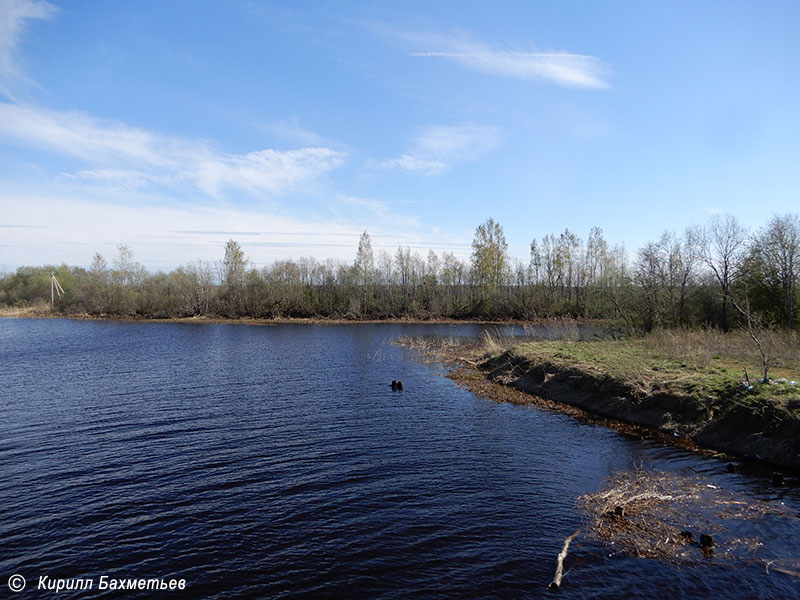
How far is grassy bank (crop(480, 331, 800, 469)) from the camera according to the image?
52.4 feet

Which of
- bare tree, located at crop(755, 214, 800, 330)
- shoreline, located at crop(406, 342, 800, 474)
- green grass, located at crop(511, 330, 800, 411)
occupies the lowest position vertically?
shoreline, located at crop(406, 342, 800, 474)

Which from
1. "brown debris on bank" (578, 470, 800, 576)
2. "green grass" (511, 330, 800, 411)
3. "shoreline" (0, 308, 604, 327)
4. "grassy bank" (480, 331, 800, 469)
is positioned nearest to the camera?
"brown debris on bank" (578, 470, 800, 576)

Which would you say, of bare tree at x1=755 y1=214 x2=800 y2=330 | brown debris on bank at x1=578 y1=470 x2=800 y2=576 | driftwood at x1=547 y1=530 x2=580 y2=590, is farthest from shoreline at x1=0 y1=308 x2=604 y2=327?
driftwood at x1=547 y1=530 x2=580 y2=590

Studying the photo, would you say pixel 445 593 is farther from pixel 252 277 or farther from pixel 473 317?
pixel 252 277

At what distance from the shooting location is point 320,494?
12.5 meters

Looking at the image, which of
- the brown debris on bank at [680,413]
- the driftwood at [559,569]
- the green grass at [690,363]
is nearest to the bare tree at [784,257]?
the green grass at [690,363]

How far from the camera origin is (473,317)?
301ft

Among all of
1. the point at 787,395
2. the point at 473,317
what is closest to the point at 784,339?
the point at 787,395

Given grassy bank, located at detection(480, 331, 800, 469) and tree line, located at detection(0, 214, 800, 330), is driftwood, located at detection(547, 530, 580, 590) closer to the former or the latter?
grassy bank, located at detection(480, 331, 800, 469)

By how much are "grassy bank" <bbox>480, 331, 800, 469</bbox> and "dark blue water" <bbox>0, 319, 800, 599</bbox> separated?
2.25m

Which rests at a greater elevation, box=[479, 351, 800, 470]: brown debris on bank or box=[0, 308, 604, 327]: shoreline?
box=[0, 308, 604, 327]: shoreline

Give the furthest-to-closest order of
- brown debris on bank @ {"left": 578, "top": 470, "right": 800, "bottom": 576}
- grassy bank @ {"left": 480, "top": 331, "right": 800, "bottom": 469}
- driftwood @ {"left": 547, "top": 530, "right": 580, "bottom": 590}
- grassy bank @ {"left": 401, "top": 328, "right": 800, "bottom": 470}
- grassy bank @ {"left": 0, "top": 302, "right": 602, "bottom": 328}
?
grassy bank @ {"left": 0, "top": 302, "right": 602, "bottom": 328}, grassy bank @ {"left": 401, "top": 328, "right": 800, "bottom": 470}, grassy bank @ {"left": 480, "top": 331, "right": 800, "bottom": 469}, brown debris on bank @ {"left": 578, "top": 470, "right": 800, "bottom": 576}, driftwood @ {"left": 547, "top": 530, "right": 580, "bottom": 590}

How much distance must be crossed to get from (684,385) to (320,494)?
17.4 m

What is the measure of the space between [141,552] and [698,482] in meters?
15.5
